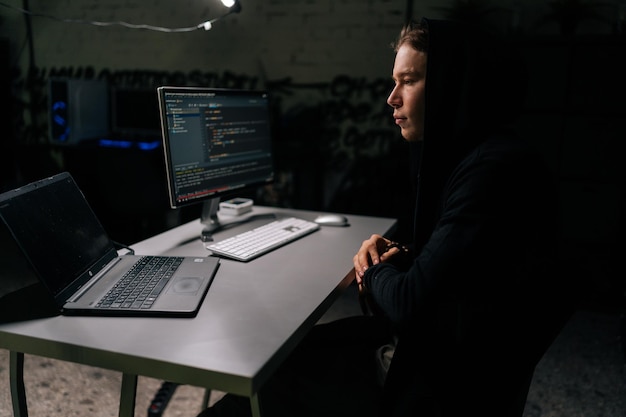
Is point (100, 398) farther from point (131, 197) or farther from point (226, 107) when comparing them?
point (131, 197)

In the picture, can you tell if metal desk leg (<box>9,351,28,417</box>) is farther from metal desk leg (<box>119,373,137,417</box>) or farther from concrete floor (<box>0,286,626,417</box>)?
concrete floor (<box>0,286,626,417</box>)

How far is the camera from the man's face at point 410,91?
1.17 m

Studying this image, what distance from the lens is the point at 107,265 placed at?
127 cm

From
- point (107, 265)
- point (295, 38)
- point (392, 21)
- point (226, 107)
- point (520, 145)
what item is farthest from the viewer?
point (295, 38)

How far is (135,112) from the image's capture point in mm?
4078

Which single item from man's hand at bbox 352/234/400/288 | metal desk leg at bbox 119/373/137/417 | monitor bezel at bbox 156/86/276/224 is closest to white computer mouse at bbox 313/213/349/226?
monitor bezel at bbox 156/86/276/224

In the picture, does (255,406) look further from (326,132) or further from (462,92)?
(326,132)

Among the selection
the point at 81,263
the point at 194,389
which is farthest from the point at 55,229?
the point at 194,389

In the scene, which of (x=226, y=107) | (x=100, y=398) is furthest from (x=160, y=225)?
(x=226, y=107)

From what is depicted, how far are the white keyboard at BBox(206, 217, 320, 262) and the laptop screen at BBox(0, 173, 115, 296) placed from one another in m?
0.33

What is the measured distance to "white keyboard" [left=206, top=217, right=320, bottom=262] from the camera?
56.5 inches

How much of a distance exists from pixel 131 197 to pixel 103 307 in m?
3.00

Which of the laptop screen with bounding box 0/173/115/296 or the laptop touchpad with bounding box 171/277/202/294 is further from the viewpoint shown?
the laptop touchpad with bounding box 171/277/202/294

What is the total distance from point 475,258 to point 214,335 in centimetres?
52
